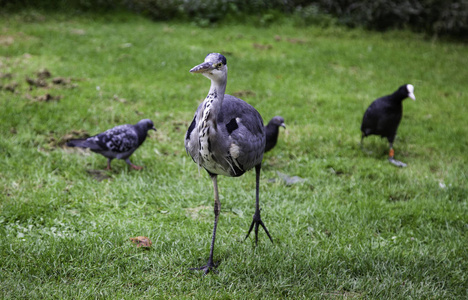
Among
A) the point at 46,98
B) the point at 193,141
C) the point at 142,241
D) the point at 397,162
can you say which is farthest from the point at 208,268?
the point at 46,98

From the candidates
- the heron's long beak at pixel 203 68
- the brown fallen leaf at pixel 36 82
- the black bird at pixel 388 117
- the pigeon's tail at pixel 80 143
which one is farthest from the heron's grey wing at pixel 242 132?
the brown fallen leaf at pixel 36 82

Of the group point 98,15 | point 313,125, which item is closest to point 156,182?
point 313,125

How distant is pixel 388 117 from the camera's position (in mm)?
6285

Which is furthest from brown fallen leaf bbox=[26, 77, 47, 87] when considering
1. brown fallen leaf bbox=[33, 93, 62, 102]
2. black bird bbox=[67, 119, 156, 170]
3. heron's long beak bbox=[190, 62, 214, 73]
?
heron's long beak bbox=[190, 62, 214, 73]

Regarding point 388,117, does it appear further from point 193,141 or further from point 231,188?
point 193,141

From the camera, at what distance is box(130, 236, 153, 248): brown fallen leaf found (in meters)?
3.99

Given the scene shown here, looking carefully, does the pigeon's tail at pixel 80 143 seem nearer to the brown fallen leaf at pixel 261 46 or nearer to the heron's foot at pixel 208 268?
the heron's foot at pixel 208 268

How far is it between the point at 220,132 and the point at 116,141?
97.5 inches

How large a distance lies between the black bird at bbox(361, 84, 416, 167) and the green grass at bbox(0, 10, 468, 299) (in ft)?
1.15

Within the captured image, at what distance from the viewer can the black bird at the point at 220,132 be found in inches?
127

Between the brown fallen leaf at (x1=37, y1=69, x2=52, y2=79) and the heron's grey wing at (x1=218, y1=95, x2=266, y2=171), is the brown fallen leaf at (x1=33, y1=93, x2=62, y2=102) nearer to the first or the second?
the brown fallen leaf at (x1=37, y1=69, x2=52, y2=79)

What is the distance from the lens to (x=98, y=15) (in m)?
13.0

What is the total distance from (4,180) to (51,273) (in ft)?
6.38

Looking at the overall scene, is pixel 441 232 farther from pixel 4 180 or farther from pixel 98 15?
pixel 98 15
